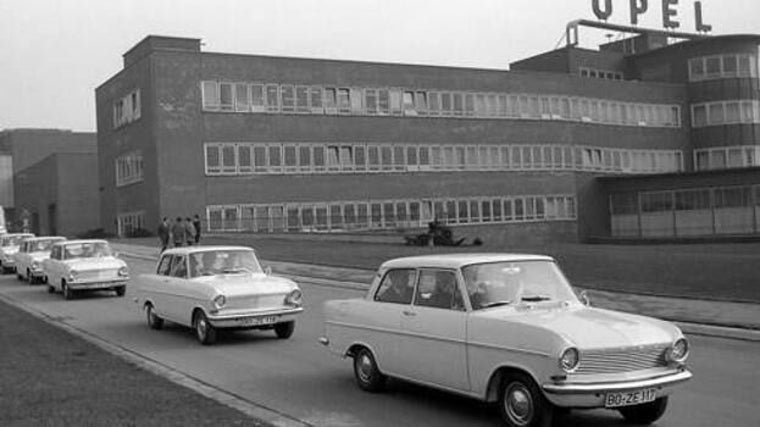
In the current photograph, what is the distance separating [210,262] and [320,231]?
4363 centimetres

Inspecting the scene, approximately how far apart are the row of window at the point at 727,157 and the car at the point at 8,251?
200 feet

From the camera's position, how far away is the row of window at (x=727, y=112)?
78500mm

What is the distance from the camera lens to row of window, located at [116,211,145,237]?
2309 inches

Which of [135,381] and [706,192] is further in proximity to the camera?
[706,192]

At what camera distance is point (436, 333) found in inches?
345

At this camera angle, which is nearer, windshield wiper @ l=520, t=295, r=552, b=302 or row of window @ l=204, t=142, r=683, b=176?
windshield wiper @ l=520, t=295, r=552, b=302

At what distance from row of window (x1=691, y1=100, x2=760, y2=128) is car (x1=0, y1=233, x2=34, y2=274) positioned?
62.4 meters

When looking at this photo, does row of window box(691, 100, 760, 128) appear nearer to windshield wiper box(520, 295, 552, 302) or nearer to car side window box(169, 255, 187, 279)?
car side window box(169, 255, 187, 279)

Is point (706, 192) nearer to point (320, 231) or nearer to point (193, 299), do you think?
point (320, 231)

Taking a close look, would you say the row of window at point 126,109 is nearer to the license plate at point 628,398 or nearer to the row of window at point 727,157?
the row of window at point 727,157

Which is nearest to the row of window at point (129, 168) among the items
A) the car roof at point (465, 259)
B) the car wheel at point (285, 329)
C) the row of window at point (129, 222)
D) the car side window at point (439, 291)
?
the row of window at point (129, 222)

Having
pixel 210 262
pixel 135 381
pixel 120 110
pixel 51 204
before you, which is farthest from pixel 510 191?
pixel 135 381

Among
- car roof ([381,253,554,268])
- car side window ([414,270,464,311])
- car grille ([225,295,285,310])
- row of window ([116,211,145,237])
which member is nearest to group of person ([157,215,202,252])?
car grille ([225,295,285,310])

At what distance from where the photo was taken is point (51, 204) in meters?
87.4
